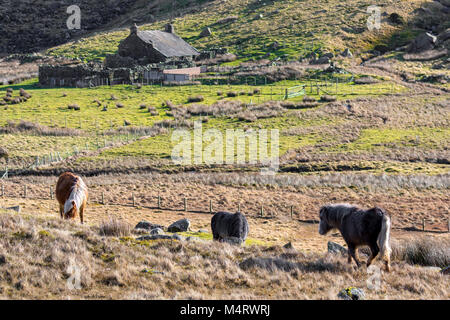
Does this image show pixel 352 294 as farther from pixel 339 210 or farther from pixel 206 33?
pixel 206 33

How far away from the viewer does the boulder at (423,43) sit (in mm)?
84625

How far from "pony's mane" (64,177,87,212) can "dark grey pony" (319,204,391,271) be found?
9429 mm

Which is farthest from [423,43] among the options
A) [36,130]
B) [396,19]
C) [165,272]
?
[165,272]

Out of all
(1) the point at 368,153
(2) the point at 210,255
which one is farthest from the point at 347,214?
(1) the point at 368,153

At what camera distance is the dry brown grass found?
38.2ft

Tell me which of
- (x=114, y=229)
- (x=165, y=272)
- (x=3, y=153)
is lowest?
(x=165, y=272)

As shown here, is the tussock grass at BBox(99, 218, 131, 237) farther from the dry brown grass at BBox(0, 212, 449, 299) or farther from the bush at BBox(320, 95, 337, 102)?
the bush at BBox(320, 95, 337, 102)

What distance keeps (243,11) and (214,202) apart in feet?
297

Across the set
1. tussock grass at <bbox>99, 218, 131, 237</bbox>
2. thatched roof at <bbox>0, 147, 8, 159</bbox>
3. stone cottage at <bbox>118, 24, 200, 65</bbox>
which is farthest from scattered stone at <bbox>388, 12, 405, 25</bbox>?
tussock grass at <bbox>99, 218, 131, 237</bbox>

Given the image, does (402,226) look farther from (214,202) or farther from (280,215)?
(214,202)

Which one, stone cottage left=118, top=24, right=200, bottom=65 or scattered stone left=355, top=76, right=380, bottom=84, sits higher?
stone cottage left=118, top=24, right=200, bottom=65

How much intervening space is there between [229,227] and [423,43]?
7726cm

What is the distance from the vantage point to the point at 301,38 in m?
89.4

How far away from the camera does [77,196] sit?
63.4ft
